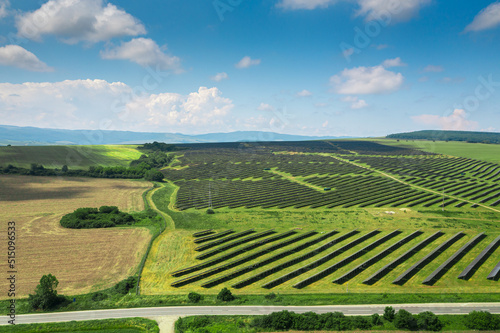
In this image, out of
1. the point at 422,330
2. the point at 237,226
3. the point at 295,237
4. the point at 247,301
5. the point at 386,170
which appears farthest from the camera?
the point at 386,170

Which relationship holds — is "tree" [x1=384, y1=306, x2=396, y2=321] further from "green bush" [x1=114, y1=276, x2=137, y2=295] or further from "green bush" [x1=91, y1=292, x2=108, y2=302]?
"green bush" [x1=91, y1=292, x2=108, y2=302]

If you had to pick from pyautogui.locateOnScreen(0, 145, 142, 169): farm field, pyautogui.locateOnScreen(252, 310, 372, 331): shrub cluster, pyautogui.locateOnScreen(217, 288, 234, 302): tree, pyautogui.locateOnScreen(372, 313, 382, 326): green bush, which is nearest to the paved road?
pyautogui.locateOnScreen(217, 288, 234, 302): tree

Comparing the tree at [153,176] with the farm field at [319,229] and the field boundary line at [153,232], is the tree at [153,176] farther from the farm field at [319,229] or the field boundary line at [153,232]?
the field boundary line at [153,232]

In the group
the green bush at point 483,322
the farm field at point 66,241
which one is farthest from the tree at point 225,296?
the green bush at point 483,322

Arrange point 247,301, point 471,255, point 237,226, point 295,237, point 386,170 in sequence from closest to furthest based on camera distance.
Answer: point 247,301 < point 471,255 < point 295,237 < point 237,226 < point 386,170

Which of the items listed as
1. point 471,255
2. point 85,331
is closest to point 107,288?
point 85,331

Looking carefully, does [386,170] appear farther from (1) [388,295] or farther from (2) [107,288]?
(2) [107,288]
